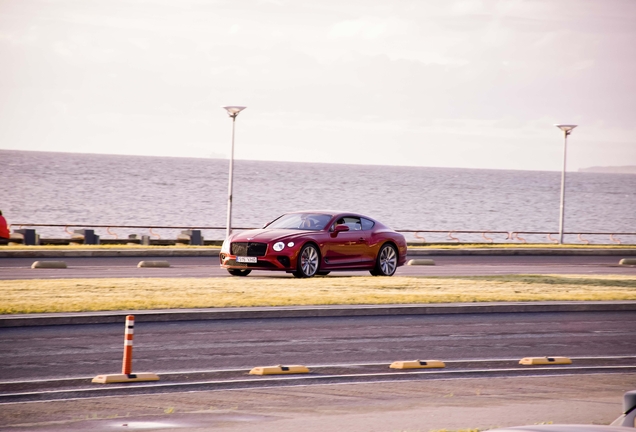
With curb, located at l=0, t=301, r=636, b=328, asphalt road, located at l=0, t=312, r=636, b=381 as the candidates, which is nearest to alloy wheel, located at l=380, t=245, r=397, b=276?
curb, located at l=0, t=301, r=636, b=328

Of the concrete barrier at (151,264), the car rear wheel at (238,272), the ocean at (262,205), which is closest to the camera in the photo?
the car rear wheel at (238,272)

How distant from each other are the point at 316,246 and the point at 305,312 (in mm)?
5608

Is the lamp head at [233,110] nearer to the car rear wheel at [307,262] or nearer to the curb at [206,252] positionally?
the curb at [206,252]

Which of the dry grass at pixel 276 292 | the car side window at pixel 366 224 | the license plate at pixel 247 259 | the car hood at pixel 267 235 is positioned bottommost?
the dry grass at pixel 276 292

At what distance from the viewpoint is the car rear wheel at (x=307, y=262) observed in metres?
21.2

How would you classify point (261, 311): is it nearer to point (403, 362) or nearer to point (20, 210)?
point (403, 362)

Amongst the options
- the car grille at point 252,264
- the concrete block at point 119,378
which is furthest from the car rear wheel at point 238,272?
the concrete block at point 119,378

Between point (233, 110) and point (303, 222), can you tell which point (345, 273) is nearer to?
point (303, 222)

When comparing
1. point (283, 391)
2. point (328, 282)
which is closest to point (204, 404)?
point (283, 391)

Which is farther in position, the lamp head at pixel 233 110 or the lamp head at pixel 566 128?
the lamp head at pixel 566 128

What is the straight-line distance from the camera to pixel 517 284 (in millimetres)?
21734

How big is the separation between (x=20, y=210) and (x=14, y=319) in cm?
7600

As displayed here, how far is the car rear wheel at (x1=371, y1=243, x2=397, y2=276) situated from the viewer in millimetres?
22913

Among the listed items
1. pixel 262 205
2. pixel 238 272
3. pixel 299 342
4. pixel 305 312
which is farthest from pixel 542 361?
pixel 262 205
